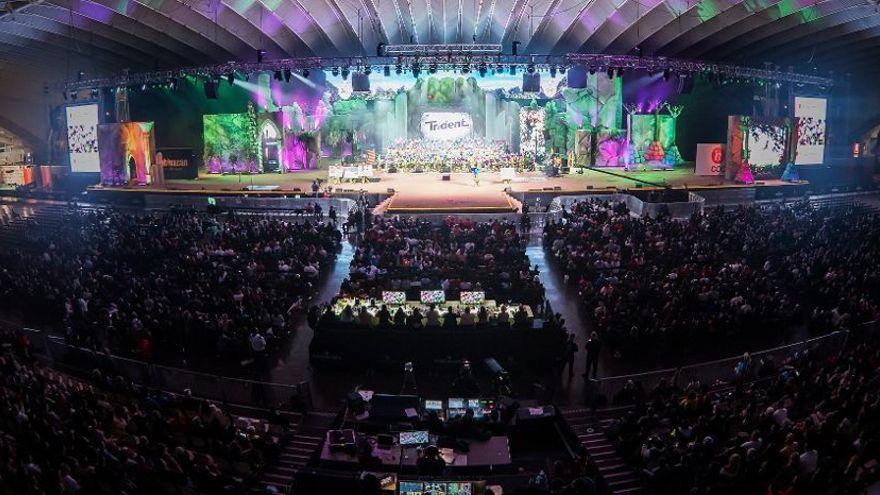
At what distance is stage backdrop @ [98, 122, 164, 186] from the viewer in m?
37.4

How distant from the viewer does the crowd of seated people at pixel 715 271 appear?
50.2 feet

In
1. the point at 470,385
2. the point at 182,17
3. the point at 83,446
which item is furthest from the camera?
the point at 182,17

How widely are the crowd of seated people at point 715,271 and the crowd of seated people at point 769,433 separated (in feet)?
8.18

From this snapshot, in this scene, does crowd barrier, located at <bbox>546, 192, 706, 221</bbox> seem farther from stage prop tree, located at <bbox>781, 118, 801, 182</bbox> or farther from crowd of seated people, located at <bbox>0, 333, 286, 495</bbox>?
crowd of seated people, located at <bbox>0, 333, 286, 495</bbox>

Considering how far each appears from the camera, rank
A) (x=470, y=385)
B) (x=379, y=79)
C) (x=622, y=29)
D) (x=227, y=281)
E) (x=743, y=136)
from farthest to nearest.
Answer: (x=379, y=79) < (x=743, y=136) < (x=622, y=29) < (x=227, y=281) < (x=470, y=385)

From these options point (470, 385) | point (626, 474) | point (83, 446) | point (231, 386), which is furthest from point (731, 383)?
point (83, 446)

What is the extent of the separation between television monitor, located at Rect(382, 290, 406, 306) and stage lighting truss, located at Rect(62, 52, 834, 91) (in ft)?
64.6

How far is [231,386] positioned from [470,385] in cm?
487

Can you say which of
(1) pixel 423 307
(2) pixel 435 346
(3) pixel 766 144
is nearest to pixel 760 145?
(3) pixel 766 144

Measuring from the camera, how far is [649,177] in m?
40.3

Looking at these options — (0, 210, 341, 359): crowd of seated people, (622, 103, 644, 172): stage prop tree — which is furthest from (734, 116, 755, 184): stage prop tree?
(0, 210, 341, 359): crowd of seated people

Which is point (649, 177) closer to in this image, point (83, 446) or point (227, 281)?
point (227, 281)

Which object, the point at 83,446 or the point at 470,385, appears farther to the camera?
the point at 470,385

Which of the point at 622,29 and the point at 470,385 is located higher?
the point at 622,29
